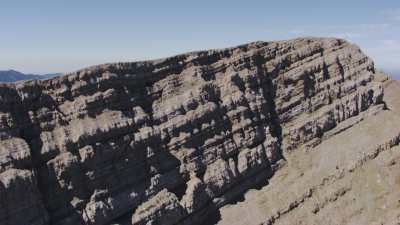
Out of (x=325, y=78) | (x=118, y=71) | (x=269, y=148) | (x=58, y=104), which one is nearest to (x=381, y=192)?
(x=269, y=148)

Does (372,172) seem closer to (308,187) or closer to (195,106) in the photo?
(308,187)

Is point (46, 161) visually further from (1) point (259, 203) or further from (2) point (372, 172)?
(2) point (372, 172)

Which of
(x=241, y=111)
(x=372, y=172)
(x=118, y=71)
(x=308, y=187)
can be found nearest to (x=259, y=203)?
(x=308, y=187)

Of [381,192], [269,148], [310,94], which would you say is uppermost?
[310,94]

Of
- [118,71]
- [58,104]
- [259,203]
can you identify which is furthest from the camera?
[259,203]

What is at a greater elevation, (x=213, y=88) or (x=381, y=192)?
(x=213, y=88)

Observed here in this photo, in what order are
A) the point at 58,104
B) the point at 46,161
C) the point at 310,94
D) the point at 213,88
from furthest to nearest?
the point at 310,94 < the point at 213,88 < the point at 58,104 < the point at 46,161

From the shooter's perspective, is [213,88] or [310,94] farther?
[310,94]
